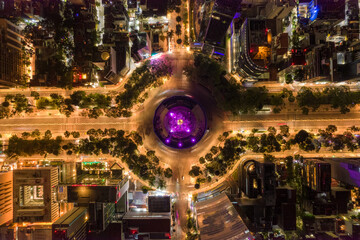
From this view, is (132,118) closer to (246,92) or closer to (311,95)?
(246,92)

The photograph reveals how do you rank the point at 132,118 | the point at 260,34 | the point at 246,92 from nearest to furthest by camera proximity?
1. the point at 260,34
2. the point at 246,92
3. the point at 132,118

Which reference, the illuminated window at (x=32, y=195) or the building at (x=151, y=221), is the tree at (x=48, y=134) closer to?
the illuminated window at (x=32, y=195)

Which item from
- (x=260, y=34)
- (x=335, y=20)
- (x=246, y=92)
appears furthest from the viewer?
(x=246, y=92)

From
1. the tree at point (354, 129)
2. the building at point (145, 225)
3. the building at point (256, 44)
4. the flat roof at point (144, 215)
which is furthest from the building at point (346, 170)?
the flat roof at point (144, 215)

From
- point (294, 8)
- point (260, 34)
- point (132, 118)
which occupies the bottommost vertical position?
point (132, 118)

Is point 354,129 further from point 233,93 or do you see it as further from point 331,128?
point 233,93

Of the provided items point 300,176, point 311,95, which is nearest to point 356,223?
point 300,176

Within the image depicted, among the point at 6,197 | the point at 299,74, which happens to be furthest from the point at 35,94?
the point at 299,74
